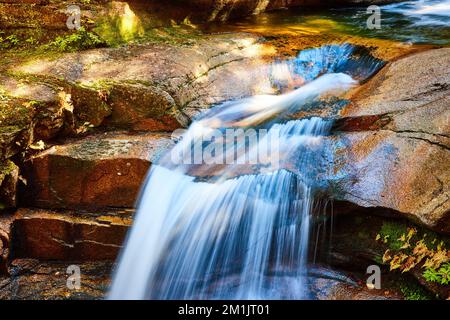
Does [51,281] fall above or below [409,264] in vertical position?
below

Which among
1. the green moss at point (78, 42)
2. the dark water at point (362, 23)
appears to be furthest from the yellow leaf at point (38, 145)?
the dark water at point (362, 23)

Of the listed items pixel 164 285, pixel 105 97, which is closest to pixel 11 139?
pixel 105 97

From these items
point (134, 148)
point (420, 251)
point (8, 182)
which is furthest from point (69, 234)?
point (420, 251)

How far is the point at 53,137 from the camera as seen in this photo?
5.65 meters

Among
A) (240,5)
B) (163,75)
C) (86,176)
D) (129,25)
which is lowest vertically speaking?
(86,176)

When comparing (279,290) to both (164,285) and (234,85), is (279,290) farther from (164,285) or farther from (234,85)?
(234,85)

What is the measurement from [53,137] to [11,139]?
689 mm

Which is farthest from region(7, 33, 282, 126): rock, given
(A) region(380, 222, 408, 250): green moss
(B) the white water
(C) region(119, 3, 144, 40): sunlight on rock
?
(A) region(380, 222, 408, 250): green moss

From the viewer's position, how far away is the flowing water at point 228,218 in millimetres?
4727

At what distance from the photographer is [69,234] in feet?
17.3

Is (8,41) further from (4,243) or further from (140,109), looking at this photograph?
(4,243)

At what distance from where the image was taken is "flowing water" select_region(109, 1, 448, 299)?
15.5ft

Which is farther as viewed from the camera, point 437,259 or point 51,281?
point 51,281

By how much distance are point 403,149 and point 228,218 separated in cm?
224
